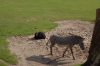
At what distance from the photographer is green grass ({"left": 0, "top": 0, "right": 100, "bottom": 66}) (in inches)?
788

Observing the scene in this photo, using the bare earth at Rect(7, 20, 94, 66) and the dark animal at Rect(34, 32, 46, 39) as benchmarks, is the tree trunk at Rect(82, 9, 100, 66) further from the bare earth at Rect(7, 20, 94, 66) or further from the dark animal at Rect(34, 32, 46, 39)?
the dark animal at Rect(34, 32, 46, 39)

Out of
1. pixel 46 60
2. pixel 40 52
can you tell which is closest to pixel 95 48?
pixel 46 60

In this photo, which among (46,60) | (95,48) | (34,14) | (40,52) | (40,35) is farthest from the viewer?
(34,14)

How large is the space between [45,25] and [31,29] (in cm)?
144

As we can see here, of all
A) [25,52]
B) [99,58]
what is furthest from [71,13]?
[99,58]

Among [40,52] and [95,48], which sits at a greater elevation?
[95,48]

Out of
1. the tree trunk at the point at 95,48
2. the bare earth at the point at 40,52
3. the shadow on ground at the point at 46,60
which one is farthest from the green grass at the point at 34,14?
the tree trunk at the point at 95,48

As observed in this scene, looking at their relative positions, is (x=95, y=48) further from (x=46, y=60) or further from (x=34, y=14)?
(x=34, y=14)

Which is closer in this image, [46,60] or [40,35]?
[46,60]

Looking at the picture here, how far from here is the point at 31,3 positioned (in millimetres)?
31141

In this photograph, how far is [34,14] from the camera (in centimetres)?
2612

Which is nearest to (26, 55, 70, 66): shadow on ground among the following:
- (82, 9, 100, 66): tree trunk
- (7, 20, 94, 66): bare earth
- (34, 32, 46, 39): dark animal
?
(7, 20, 94, 66): bare earth

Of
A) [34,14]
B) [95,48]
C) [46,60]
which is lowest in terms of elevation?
[34,14]

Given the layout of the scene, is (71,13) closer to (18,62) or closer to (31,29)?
(31,29)
